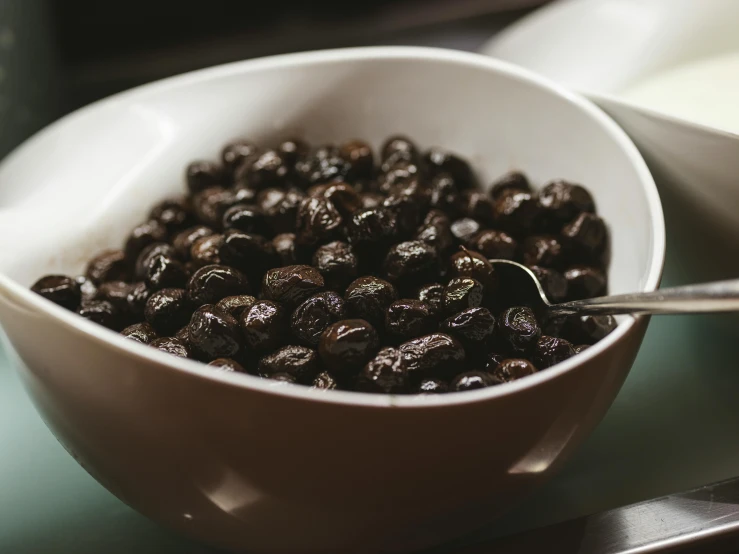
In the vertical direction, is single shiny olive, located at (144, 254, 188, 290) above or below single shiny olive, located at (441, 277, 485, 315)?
above

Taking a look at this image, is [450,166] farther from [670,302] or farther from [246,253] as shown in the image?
[670,302]

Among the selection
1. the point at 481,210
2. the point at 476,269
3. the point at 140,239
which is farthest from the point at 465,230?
the point at 140,239

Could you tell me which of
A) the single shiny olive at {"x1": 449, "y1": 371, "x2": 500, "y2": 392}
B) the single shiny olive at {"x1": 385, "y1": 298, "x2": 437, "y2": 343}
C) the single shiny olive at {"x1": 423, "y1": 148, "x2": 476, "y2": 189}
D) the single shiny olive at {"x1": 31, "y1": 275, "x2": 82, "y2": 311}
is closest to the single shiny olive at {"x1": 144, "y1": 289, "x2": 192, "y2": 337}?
the single shiny olive at {"x1": 31, "y1": 275, "x2": 82, "y2": 311}

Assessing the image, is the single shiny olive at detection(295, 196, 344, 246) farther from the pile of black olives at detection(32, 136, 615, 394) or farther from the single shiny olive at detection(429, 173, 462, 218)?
the single shiny olive at detection(429, 173, 462, 218)

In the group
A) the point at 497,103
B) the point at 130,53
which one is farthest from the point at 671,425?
the point at 130,53

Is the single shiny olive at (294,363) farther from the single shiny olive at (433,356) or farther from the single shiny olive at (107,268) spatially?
the single shiny olive at (107,268)

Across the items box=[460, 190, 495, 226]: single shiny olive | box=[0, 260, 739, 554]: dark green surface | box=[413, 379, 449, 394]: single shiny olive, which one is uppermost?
box=[460, 190, 495, 226]: single shiny olive
